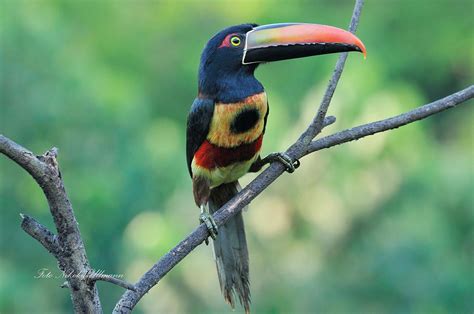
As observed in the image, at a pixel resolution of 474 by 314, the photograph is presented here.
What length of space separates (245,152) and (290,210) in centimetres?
195

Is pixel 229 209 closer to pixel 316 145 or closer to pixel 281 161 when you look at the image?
pixel 316 145

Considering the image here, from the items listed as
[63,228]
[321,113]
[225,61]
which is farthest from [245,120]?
[63,228]

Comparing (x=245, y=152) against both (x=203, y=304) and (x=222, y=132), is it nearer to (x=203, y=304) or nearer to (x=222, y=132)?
(x=222, y=132)

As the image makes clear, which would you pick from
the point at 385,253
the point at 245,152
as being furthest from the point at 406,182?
the point at 245,152

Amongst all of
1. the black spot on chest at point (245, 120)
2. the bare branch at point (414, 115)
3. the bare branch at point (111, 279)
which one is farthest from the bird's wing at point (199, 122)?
the bare branch at point (111, 279)

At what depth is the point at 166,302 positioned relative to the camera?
548 cm

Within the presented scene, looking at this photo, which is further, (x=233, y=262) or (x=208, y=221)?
(x=233, y=262)

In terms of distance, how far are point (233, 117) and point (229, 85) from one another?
5.7 inches

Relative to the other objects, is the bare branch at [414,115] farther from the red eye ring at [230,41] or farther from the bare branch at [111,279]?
the bare branch at [111,279]

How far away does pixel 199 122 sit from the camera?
3703 millimetres

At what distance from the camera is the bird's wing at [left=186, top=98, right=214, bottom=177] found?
12.0 ft

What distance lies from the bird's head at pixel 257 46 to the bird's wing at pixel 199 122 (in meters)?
0.09

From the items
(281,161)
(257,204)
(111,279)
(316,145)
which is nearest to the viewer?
(111,279)

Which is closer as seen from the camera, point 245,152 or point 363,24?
point 245,152
